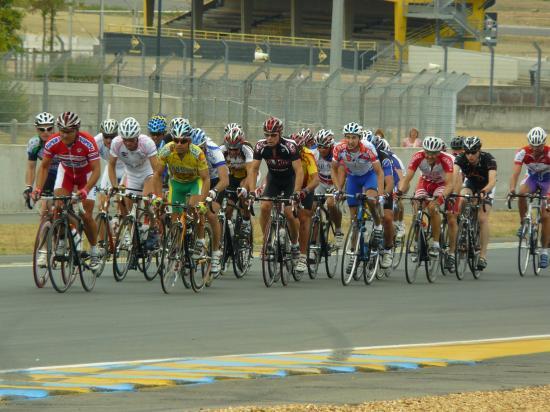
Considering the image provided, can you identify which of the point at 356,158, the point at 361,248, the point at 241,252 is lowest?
the point at 241,252

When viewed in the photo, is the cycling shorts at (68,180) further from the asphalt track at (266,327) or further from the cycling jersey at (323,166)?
the cycling jersey at (323,166)

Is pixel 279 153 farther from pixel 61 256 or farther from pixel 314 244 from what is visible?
pixel 61 256

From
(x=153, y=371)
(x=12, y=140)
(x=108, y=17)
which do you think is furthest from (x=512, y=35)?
(x=153, y=371)

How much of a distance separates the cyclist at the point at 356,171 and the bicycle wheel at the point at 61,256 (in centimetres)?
348

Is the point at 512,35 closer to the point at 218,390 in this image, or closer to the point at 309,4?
the point at 309,4

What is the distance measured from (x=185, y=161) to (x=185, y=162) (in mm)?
13

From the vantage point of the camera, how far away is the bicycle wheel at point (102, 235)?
49.2 feet

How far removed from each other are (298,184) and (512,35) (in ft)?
227

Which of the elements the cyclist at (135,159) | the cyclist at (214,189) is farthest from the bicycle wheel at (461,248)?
the cyclist at (135,159)

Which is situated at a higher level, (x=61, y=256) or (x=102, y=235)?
(x=102, y=235)

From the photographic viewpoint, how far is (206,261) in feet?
48.8

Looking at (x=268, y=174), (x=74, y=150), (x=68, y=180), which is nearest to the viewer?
(x=74, y=150)

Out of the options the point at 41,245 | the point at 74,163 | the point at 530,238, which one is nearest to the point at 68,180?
the point at 74,163

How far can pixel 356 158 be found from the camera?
16578mm
